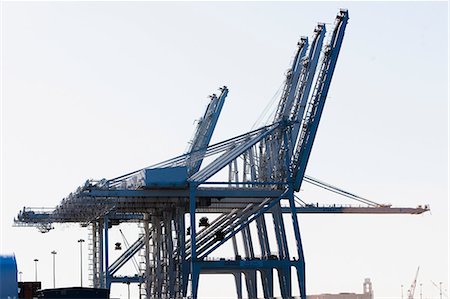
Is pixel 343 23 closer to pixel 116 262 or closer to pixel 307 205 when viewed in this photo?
pixel 307 205

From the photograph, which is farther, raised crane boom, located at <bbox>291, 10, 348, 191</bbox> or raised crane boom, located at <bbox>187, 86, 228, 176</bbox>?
raised crane boom, located at <bbox>187, 86, 228, 176</bbox>

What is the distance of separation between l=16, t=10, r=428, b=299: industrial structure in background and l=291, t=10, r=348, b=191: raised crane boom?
11cm

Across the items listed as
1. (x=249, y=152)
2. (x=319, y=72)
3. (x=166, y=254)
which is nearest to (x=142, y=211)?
(x=166, y=254)

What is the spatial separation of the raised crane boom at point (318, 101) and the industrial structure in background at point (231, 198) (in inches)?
4.2

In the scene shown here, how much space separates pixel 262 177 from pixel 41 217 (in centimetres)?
2716

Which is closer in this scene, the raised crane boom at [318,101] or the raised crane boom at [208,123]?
the raised crane boom at [318,101]

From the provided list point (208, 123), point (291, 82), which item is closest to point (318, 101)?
point (291, 82)

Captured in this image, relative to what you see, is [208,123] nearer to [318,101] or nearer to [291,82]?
[291,82]

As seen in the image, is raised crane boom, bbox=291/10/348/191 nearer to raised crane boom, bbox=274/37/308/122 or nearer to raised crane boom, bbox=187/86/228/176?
raised crane boom, bbox=274/37/308/122

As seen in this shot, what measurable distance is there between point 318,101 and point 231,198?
46.8 feet

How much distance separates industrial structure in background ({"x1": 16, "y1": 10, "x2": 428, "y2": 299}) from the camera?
5044 inches

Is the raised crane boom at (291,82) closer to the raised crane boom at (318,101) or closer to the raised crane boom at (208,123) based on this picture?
the raised crane boom at (318,101)

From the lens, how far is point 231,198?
133375 mm

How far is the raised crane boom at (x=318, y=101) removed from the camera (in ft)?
427
